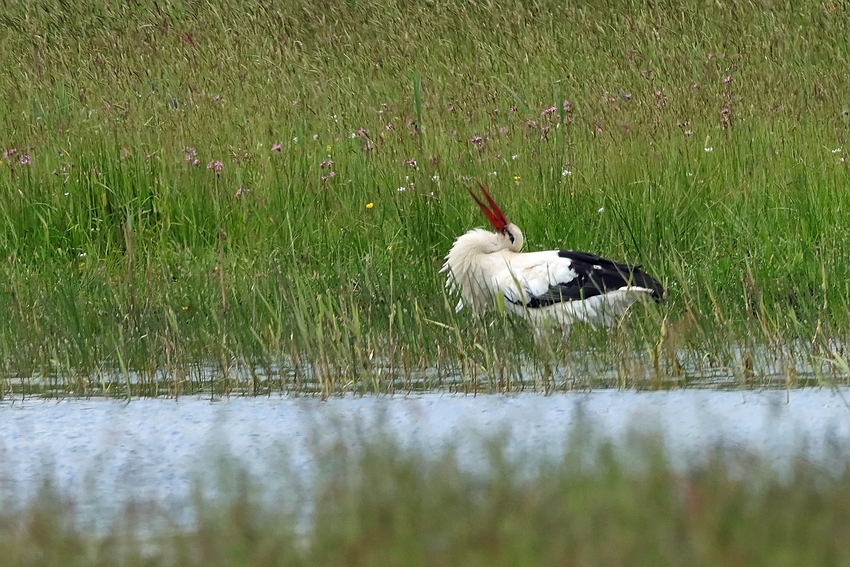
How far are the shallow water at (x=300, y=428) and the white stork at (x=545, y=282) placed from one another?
51.1 inches

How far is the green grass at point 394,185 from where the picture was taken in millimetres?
5480

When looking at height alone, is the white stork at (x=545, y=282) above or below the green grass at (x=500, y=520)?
above

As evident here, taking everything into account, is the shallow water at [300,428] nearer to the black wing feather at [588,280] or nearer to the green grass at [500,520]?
the green grass at [500,520]

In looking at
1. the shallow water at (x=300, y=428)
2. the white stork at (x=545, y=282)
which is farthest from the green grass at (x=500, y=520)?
the white stork at (x=545, y=282)

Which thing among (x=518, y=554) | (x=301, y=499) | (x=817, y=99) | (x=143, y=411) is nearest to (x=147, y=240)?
(x=143, y=411)

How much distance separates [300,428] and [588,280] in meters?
2.17

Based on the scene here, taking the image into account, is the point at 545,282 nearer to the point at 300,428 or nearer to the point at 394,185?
the point at 300,428

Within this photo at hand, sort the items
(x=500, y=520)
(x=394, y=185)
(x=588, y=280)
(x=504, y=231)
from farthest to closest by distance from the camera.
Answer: (x=394, y=185), (x=504, y=231), (x=588, y=280), (x=500, y=520)

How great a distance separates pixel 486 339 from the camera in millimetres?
5316

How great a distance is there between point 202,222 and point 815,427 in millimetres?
5015

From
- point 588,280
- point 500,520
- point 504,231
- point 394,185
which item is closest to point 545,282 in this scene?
point 588,280

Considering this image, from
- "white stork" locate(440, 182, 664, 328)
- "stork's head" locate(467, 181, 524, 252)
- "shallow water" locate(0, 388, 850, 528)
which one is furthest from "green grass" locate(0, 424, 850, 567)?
"stork's head" locate(467, 181, 524, 252)

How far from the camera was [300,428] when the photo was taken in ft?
15.0

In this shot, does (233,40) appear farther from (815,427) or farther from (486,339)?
(815,427)
